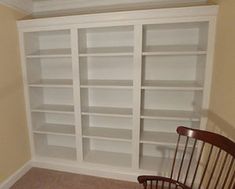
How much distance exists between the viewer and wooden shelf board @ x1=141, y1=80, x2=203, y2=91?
6.49 feet

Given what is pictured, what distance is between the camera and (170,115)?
2145mm

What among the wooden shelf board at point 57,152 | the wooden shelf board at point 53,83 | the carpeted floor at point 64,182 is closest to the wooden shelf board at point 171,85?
the wooden shelf board at point 53,83

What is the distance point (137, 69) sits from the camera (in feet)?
6.64

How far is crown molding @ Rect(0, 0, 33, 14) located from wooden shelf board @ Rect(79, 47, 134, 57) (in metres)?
0.82

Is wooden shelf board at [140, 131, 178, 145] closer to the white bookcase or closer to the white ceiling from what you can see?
the white bookcase

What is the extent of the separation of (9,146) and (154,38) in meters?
1.97

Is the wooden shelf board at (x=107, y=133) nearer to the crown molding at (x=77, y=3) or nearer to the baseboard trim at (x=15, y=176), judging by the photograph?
the baseboard trim at (x=15, y=176)

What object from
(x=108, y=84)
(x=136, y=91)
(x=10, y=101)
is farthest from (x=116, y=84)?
(x=10, y=101)

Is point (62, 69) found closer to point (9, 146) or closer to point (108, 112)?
point (108, 112)

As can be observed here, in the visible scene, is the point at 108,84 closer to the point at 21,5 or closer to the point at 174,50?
the point at 174,50

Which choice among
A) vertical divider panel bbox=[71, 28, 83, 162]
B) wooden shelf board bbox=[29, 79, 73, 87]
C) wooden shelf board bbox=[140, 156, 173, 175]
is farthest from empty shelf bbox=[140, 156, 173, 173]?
wooden shelf board bbox=[29, 79, 73, 87]

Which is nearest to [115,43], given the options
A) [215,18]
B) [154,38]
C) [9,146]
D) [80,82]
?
[154,38]

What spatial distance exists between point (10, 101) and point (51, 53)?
697mm

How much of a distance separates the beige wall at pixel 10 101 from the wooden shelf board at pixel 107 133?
2.51 feet
